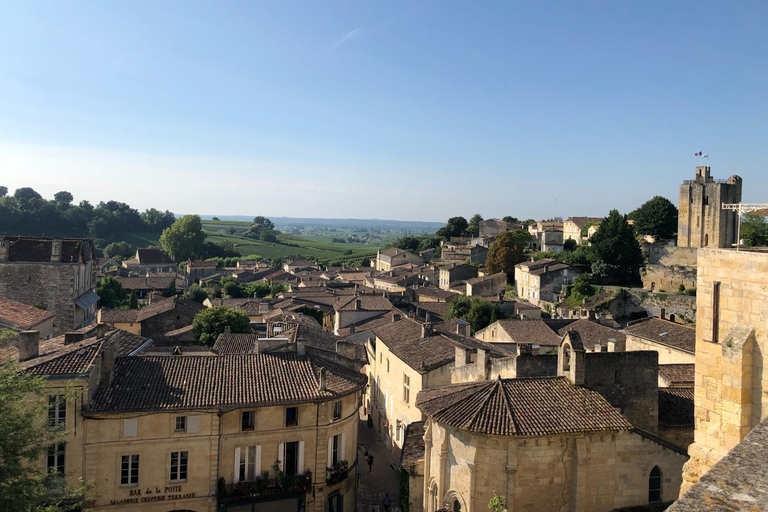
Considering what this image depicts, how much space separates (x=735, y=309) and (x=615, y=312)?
56848 millimetres

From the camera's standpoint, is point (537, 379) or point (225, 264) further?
point (225, 264)

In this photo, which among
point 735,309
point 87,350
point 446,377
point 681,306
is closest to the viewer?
point 735,309

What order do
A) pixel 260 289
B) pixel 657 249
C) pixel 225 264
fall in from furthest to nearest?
1. pixel 225 264
2. pixel 260 289
3. pixel 657 249

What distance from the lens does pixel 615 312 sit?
209 ft

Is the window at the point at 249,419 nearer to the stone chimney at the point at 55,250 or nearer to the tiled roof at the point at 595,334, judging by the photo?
the tiled roof at the point at 595,334

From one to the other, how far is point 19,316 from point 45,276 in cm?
1521

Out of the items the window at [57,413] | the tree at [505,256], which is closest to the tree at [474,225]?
the tree at [505,256]

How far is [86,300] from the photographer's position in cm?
5712

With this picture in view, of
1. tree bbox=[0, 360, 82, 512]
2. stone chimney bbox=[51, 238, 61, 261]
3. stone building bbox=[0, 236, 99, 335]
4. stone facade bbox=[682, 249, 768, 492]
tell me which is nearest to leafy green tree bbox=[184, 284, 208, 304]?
stone building bbox=[0, 236, 99, 335]

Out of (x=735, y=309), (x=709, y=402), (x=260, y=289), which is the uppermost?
(x=735, y=309)

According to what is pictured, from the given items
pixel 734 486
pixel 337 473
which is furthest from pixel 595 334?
pixel 734 486

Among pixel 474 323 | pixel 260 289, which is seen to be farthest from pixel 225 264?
pixel 474 323

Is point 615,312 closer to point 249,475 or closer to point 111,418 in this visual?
point 249,475

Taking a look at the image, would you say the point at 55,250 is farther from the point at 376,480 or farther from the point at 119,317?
the point at 376,480
